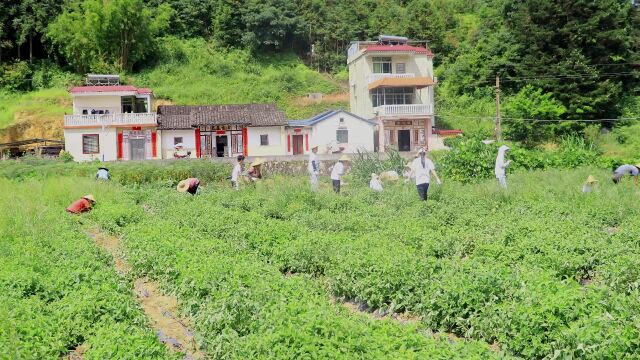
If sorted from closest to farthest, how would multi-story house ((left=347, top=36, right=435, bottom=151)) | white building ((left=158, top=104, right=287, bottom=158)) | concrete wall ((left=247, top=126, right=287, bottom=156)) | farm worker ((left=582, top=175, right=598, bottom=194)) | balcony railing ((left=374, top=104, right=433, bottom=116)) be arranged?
1. farm worker ((left=582, top=175, right=598, bottom=194))
2. white building ((left=158, top=104, right=287, bottom=158))
3. concrete wall ((left=247, top=126, right=287, bottom=156))
4. balcony railing ((left=374, top=104, right=433, bottom=116))
5. multi-story house ((left=347, top=36, right=435, bottom=151))

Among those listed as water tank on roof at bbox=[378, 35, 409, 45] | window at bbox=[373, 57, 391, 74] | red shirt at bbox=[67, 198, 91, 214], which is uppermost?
water tank on roof at bbox=[378, 35, 409, 45]

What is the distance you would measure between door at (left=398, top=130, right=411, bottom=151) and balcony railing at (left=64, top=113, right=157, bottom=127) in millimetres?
16280

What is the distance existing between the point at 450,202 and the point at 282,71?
41495 millimetres

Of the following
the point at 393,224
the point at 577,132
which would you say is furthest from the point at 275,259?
the point at 577,132

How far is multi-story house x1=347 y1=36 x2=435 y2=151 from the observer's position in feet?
134

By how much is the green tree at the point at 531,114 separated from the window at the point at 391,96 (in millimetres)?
8560

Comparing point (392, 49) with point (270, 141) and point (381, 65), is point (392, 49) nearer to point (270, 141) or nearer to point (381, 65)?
point (381, 65)

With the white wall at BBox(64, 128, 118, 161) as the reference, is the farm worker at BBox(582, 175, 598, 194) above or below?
below

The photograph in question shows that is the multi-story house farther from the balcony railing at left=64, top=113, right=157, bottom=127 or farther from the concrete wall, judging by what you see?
the balcony railing at left=64, top=113, right=157, bottom=127

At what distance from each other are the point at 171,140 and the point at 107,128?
13.4 ft

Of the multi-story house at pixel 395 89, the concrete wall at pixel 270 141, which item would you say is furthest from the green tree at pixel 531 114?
the concrete wall at pixel 270 141

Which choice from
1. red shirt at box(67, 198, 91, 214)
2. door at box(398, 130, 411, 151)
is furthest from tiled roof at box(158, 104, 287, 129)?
red shirt at box(67, 198, 91, 214)

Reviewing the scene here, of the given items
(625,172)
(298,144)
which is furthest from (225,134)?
(625,172)

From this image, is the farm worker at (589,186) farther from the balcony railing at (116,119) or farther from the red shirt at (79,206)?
the balcony railing at (116,119)
